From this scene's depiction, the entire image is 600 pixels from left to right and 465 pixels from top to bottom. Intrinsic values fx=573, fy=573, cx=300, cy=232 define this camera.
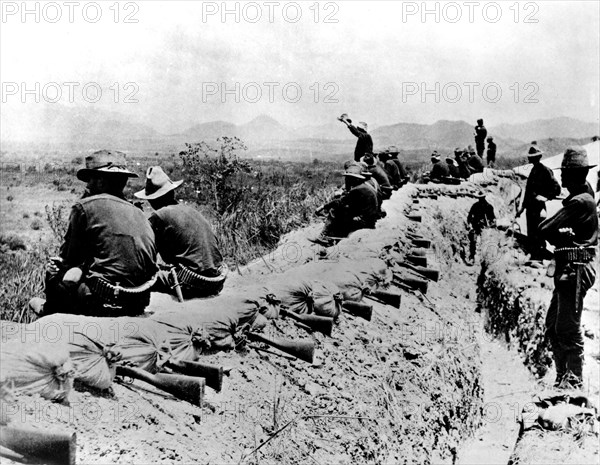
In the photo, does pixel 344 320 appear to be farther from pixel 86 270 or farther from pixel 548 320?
pixel 548 320

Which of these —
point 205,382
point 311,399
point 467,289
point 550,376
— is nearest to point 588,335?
point 550,376

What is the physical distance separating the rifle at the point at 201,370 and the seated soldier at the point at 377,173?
731 cm

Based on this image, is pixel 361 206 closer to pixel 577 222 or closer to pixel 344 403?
pixel 577 222

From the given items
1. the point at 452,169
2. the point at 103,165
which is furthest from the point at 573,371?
the point at 452,169

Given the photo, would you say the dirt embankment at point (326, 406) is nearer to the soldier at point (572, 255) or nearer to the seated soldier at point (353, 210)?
the soldier at point (572, 255)

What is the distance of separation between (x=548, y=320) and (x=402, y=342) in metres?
2.25

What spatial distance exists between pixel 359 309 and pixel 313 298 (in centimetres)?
59

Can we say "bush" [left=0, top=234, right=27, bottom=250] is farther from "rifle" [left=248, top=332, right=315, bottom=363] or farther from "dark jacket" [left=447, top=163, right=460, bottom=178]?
"rifle" [left=248, top=332, right=315, bottom=363]

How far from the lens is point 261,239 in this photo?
10180 millimetres

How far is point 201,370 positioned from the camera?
3.18 meters

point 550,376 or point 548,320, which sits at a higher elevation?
point 548,320

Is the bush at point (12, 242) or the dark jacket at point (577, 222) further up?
the dark jacket at point (577, 222)

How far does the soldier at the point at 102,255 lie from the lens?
3672 millimetres

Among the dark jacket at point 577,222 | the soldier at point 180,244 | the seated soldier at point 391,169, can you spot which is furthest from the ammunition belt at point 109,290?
the seated soldier at point 391,169
